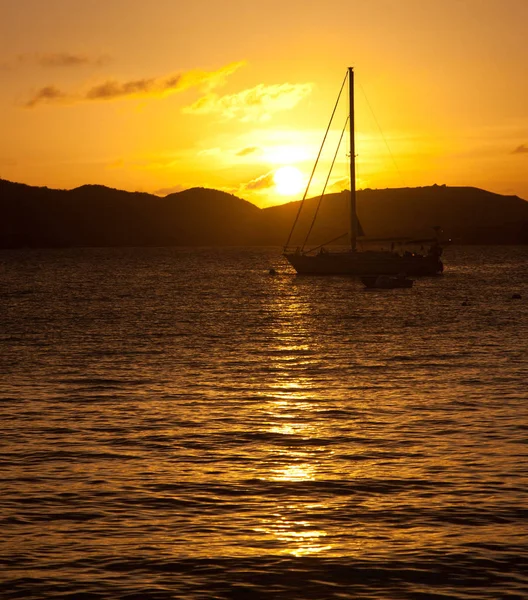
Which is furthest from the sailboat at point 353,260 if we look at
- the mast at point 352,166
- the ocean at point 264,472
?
the ocean at point 264,472

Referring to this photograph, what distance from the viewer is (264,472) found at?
2030cm

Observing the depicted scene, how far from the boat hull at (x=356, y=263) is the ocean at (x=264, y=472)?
61.6 m

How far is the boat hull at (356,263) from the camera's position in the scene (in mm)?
108812

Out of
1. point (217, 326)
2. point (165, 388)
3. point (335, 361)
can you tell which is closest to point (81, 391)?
point (165, 388)

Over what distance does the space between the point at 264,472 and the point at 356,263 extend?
8918 cm

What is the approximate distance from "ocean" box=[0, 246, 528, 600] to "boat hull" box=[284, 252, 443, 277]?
6163cm

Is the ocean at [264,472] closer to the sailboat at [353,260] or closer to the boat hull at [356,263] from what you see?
the sailboat at [353,260]

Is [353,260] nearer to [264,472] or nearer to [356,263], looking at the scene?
[356,263]

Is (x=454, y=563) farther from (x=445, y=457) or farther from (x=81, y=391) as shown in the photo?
(x=81, y=391)

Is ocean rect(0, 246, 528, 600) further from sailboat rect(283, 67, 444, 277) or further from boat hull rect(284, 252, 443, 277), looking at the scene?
boat hull rect(284, 252, 443, 277)

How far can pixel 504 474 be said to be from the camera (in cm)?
1967

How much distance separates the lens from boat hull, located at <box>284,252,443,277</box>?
357 ft

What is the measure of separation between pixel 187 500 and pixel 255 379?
16.9 meters

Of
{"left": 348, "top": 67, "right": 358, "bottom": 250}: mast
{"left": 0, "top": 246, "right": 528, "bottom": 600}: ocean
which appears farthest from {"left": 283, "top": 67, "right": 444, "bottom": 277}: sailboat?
{"left": 0, "top": 246, "right": 528, "bottom": 600}: ocean
